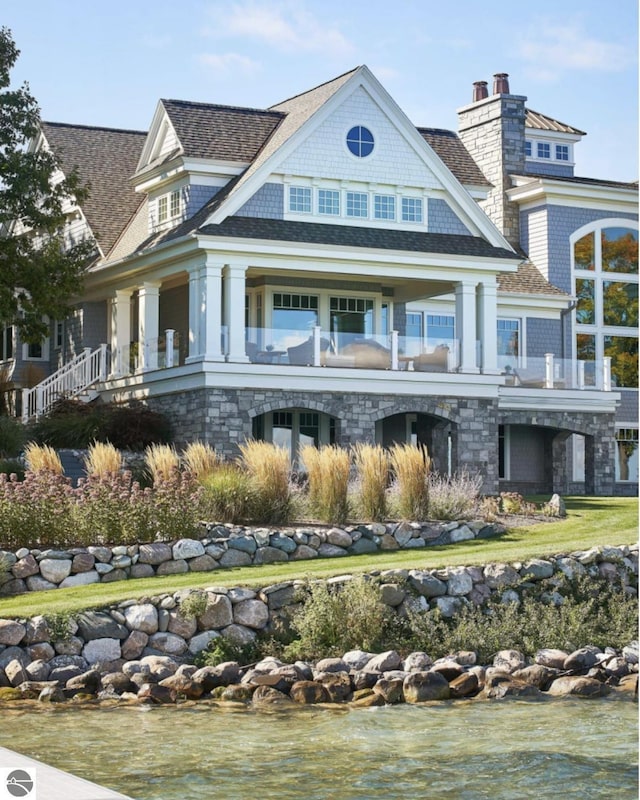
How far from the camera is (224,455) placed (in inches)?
1021

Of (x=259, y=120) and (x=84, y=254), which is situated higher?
(x=259, y=120)

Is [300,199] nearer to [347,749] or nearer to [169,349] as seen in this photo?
[169,349]

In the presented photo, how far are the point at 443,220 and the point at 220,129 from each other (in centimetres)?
537

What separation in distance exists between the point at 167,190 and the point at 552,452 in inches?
450

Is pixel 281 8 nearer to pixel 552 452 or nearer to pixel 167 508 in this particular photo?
pixel 167 508

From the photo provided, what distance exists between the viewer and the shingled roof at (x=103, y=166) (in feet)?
107

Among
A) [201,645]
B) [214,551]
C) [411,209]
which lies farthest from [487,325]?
[201,645]

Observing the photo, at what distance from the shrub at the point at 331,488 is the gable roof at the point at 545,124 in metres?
21.6

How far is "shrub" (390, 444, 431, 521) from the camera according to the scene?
69.4 feet

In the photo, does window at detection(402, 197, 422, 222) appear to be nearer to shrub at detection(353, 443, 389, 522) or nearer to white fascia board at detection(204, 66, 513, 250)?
white fascia board at detection(204, 66, 513, 250)

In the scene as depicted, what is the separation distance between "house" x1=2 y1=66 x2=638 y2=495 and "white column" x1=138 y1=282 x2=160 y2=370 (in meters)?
0.05

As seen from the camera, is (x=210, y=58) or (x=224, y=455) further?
(x=224, y=455)

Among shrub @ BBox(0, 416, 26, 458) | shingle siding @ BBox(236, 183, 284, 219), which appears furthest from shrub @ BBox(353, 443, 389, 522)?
shingle siding @ BBox(236, 183, 284, 219)

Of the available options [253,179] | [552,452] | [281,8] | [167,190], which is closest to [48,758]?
[281,8]
